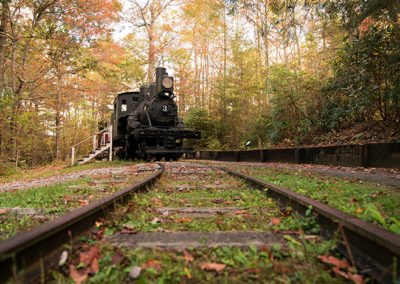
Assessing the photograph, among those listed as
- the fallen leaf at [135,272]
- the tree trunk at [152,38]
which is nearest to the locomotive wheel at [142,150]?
the tree trunk at [152,38]

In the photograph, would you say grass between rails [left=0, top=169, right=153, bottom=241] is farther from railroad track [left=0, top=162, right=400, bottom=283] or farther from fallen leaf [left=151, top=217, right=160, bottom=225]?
fallen leaf [left=151, top=217, right=160, bottom=225]

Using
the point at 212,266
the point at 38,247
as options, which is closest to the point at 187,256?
the point at 212,266

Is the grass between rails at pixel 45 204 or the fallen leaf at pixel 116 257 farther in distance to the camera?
the grass between rails at pixel 45 204

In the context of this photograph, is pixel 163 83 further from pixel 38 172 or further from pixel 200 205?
pixel 200 205

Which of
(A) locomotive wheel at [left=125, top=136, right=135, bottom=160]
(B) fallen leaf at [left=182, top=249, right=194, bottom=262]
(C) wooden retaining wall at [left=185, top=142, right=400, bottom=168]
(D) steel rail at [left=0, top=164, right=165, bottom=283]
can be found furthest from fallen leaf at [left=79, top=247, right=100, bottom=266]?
(A) locomotive wheel at [left=125, top=136, right=135, bottom=160]

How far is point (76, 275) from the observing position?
137 cm

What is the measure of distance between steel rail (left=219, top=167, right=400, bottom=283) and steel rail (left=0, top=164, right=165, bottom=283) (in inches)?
63.7

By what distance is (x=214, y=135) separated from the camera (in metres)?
17.7

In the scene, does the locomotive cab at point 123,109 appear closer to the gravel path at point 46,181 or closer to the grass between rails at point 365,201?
the gravel path at point 46,181

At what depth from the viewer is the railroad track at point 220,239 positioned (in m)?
1.33

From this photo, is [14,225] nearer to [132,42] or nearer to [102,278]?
[102,278]

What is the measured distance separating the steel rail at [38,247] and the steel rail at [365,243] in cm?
162

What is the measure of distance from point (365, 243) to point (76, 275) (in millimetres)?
1570

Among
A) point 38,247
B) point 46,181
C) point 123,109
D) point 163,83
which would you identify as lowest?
point 46,181
